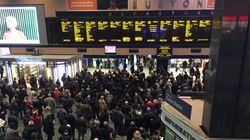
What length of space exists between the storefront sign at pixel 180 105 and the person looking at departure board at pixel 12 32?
15.2 meters

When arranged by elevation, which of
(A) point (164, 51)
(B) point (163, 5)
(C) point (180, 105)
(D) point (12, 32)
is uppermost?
(B) point (163, 5)

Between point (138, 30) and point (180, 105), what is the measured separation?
490 inches

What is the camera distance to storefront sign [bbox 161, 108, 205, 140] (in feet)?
23.9

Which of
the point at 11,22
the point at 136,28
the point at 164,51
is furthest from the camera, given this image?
the point at 11,22

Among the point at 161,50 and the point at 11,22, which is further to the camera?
the point at 11,22

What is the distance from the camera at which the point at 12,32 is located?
814 inches

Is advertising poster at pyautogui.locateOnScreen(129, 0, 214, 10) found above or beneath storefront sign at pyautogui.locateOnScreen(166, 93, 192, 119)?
above

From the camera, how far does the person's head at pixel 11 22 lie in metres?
20.4

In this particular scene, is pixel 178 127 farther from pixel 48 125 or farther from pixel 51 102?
pixel 51 102

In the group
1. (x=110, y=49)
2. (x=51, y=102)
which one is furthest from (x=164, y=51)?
(x=51, y=102)

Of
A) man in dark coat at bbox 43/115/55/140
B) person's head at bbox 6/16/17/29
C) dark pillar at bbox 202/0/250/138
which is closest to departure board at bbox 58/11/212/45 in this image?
person's head at bbox 6/16/17/29

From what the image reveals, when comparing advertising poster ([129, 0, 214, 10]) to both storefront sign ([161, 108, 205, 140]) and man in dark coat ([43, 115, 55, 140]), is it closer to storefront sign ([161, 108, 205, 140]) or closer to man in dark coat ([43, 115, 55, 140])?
man in dark coat ([43, 115, 55, 140])

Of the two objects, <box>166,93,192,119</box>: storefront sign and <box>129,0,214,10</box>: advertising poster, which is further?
<box>129,0,214,10</box>: advertising poster

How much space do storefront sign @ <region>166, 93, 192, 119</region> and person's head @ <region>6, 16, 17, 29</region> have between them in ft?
50.3
